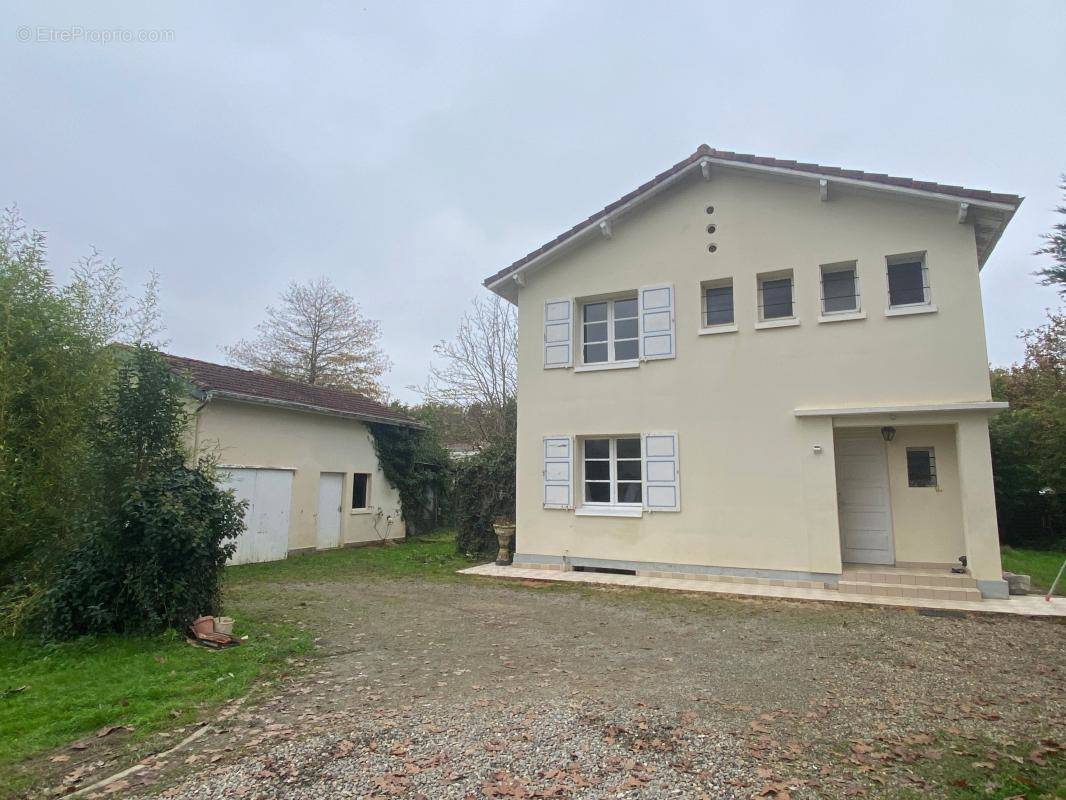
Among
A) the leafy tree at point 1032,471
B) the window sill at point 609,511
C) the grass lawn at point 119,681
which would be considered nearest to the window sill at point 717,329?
the window sill at point 609,511

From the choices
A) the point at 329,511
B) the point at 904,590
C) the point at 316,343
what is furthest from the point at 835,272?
the point at 316,343

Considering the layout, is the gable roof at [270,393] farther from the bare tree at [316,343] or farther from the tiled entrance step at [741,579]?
the bare tree at [316,343]

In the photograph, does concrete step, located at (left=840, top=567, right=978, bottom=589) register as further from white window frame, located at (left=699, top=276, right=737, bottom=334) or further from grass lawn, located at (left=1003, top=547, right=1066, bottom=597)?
white window frame, located at (left=699, top=276, right=737, bottom=334)

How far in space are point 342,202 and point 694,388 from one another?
37.4ft

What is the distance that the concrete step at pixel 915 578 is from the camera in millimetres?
7991

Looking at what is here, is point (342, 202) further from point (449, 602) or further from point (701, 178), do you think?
point (449, 602)

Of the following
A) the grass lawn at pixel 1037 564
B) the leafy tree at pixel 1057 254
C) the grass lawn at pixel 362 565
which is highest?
the leafy tree at pixel 1057 254

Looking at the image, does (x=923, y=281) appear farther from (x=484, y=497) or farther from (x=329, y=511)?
(x=329, y=511)

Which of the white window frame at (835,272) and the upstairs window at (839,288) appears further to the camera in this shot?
the upstairs window at (839,288)

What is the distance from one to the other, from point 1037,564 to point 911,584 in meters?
5.59

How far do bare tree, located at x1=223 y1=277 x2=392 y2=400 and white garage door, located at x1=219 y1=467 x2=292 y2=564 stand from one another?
52.0 ft

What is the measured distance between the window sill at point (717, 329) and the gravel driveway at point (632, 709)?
4.86 m

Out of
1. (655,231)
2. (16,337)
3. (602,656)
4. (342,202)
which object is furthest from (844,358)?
(342,202)

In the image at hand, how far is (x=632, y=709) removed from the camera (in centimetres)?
402
